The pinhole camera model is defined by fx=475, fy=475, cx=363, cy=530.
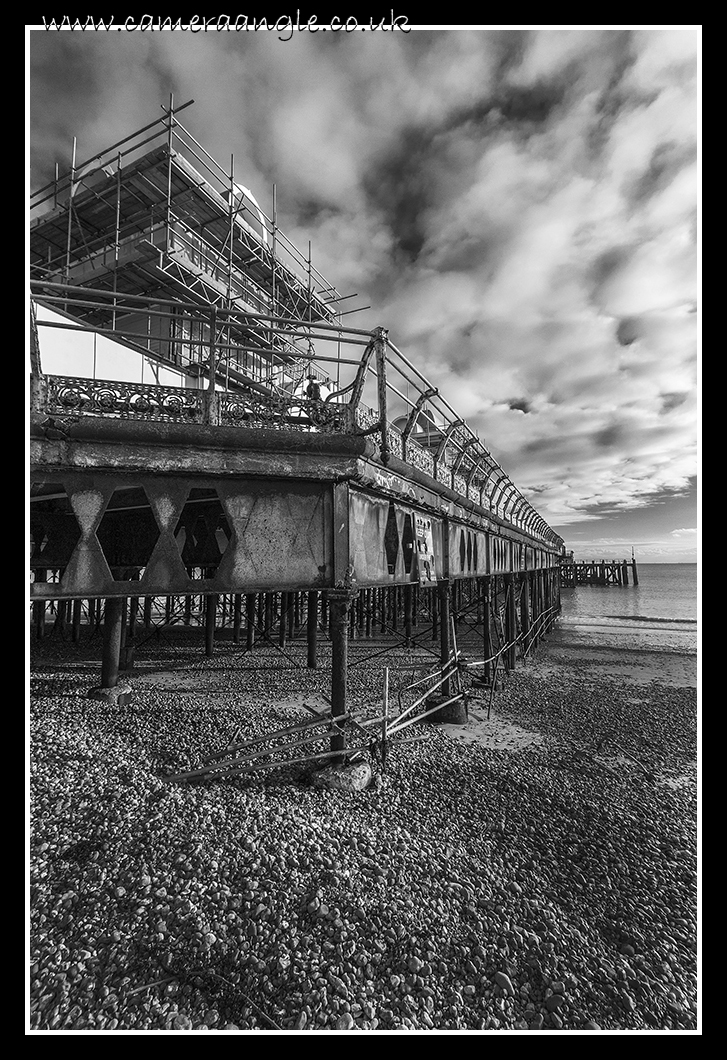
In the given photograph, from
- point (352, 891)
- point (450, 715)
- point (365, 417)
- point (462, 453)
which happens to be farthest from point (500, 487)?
point (352, 891)

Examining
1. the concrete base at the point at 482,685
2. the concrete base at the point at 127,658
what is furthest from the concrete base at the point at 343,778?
the concrete base at the point at 127,658

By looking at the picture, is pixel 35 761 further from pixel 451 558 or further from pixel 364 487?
pixel 451 558

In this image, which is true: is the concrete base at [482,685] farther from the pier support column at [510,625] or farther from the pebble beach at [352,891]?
the pebble beach at [352,891]

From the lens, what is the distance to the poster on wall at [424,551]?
340 inches

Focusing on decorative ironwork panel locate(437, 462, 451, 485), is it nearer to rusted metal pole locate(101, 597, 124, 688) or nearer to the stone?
the stone

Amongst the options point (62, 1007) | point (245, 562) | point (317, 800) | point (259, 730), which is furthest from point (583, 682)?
point (62, 1007)

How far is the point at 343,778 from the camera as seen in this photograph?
6828 mm

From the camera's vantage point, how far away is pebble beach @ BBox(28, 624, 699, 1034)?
3779 mm

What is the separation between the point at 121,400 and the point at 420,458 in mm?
4931

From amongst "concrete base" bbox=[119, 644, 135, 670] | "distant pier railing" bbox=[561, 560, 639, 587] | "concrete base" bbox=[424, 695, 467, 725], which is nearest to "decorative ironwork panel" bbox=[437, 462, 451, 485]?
"concrete base" bbox=[424, 695, 467, 725]

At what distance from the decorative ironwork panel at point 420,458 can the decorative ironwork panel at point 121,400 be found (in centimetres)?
364

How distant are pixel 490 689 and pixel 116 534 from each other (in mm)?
11436

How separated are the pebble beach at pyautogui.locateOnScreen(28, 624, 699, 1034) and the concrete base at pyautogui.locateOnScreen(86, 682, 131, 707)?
4.15ft

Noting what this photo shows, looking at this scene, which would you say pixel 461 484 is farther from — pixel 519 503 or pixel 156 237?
pixel 156 237
